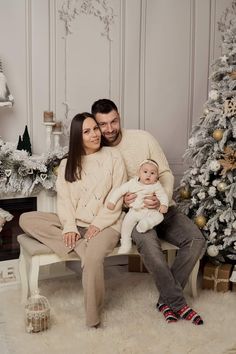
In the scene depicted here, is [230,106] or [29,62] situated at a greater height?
[29,62]

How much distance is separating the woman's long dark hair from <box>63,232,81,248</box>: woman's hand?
401 mm

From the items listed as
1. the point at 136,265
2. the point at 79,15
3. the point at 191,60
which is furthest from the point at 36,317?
the point at 191,60

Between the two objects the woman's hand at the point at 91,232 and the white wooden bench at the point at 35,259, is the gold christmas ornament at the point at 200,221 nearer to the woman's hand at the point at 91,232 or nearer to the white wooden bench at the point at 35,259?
the white wooden bench at the point at 35,259

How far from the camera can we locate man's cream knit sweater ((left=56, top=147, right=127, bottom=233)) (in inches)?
114

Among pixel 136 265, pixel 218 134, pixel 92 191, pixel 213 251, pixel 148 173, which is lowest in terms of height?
pixel 136 265

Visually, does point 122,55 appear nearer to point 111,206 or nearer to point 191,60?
point 191,60

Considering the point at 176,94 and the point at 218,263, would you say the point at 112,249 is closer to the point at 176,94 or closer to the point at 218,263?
the point at 218,263

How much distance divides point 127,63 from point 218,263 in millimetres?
2054

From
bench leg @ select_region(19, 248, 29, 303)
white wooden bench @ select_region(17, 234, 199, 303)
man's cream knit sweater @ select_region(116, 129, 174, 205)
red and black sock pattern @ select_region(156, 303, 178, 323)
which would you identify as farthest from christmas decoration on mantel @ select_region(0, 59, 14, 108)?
red and black sock pattern @ select_region(156, 303, 178, 323)

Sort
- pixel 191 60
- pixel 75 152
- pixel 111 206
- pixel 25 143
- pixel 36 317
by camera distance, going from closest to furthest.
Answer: pixel 36 317, pixel 111 206, pixel 75 152, pixel 25 143, pixel 191 60

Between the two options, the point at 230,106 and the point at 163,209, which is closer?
the point at 163,209

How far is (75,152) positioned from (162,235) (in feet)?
2.93

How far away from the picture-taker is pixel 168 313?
107 inches

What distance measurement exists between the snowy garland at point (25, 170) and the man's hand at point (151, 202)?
829 millimetres
